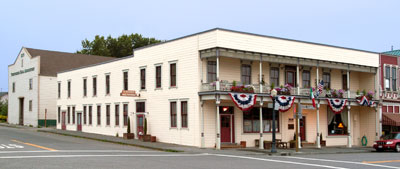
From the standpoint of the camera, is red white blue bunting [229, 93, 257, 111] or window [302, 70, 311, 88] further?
window [302, 70, 311, 88]

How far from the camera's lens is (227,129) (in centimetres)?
3006

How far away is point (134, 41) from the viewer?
7319 cm

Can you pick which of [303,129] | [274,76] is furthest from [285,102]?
[303,129]

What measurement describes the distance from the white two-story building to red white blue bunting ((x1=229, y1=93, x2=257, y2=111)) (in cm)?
59

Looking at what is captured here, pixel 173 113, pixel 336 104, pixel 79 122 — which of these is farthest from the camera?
pixel 79 122

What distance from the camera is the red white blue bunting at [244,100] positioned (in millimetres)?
27953

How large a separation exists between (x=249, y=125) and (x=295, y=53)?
6.26m

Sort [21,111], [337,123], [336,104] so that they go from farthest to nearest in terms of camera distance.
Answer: [21,111] < [337,123] < [336,104]

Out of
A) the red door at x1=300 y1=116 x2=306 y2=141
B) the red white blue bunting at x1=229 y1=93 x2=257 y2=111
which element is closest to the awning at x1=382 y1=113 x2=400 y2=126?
the red door at x1=300 y1=116 x2=306 y2=141

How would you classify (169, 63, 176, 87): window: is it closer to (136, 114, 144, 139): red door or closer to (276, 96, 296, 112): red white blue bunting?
(136, 114, 144, 139): red door

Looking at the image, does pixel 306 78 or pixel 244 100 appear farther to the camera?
pixel 306 78

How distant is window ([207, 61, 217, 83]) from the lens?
29505mm

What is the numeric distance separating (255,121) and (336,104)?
6799mm

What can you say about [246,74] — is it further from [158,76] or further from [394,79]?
[394,79]
